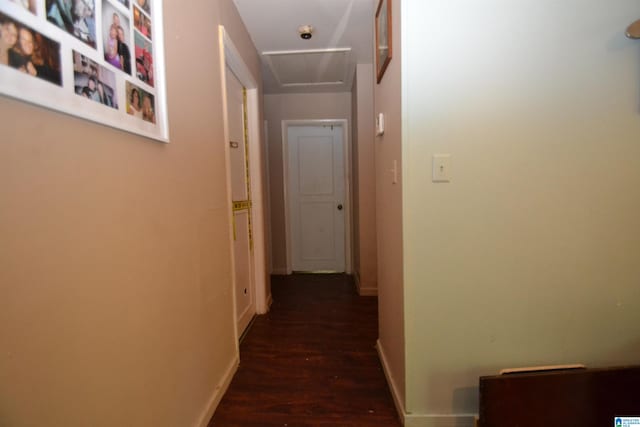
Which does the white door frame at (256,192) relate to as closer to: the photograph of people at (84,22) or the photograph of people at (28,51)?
the photograph of people at (84,22)

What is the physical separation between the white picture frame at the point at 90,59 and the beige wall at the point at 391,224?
987 millimetres

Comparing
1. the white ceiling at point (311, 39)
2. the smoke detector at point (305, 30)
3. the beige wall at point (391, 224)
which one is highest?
the white ceiling at point (311, 39)

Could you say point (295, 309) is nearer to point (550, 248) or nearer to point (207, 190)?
point (207, 190)

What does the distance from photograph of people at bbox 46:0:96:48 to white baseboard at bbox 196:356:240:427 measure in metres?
1.54

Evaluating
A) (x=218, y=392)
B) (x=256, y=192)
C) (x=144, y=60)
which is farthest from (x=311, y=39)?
(x=218, y=392)

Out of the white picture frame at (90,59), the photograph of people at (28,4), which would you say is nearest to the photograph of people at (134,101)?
the white picture frame at (90,59)

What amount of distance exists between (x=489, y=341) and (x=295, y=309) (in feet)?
5.87

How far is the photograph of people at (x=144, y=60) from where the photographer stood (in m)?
0.93

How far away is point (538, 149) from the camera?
1202 mm

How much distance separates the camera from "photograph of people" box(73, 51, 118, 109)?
0.69 metres

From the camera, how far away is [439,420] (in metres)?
1.30

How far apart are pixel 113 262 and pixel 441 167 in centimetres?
126

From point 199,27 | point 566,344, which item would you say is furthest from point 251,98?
point 566,344

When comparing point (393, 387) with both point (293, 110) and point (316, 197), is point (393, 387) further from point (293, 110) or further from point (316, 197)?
point (293, 110)
